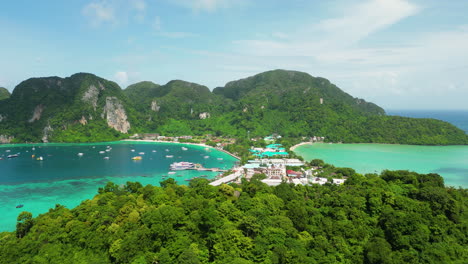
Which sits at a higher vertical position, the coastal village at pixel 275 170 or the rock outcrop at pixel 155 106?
the rock outcrop at pixel 155 106

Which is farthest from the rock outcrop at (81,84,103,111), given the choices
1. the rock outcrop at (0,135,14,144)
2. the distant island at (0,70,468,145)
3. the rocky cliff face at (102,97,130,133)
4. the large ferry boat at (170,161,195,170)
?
the large ferry boat at (170,161,195,170)

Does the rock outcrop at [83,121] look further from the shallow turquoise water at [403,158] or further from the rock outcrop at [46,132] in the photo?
the shallow turquoise water at [403,158]

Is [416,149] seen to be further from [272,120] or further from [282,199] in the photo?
[282,199]

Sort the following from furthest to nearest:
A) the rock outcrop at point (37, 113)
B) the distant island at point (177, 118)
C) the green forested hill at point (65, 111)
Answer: the rock outcrop at point (37, 113) → the green forested hill at point (65, 111) → the distant island at point (177, 118)

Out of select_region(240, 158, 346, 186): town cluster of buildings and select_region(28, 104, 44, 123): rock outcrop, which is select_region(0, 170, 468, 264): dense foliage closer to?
select_region(240, 158, 346, 186): town cluster of buildings

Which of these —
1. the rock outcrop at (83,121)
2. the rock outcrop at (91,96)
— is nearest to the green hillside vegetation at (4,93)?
the rock outcrop at (91,96)

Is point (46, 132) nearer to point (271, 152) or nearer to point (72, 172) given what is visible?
point (72, 172)

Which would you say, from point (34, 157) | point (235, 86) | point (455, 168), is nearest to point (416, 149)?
point (455, 168)
